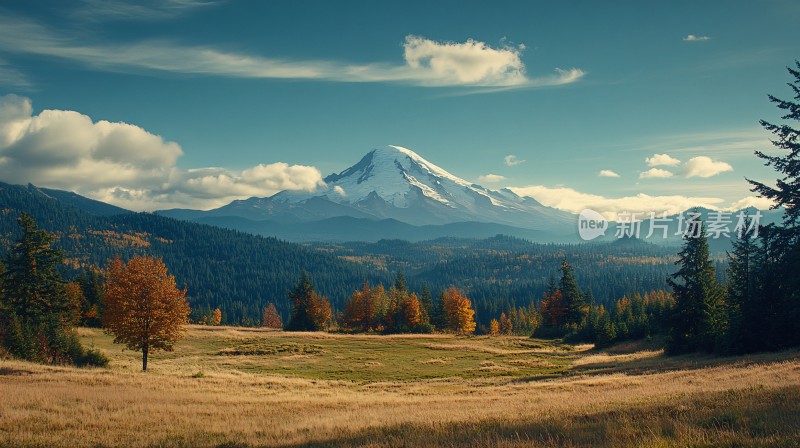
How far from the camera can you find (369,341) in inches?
2874

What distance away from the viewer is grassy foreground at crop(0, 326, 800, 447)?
10.7 meters

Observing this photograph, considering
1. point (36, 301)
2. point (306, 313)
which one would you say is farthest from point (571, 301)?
point (36, 301)

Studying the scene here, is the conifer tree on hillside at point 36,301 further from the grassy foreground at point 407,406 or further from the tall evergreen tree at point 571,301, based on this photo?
the tall evergreen tree at point 571,301

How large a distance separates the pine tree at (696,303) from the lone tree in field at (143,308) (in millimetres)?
44541

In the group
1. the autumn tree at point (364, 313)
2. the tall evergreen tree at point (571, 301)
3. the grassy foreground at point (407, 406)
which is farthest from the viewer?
the autumn tree at point (364, 313)

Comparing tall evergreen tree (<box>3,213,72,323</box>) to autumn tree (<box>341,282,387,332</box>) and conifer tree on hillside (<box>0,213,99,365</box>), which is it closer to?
conifer tree on hillside (<box>0,213,99,365</box>)

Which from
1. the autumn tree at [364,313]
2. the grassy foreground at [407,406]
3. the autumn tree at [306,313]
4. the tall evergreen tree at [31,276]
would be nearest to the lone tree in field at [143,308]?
the grassy foreground at [407,406]

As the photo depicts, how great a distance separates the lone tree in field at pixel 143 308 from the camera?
118ft

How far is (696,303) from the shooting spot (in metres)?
44.4

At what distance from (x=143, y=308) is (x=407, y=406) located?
25302 millimetres

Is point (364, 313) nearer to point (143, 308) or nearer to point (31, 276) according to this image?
point (31, 276)

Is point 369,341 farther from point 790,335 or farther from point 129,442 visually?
point 129,442

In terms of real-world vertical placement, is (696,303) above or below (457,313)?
above

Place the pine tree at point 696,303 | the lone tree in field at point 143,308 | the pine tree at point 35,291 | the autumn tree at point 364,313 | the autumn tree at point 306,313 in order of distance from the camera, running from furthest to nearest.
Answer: the autumn tree at point 364,313 < the autumn tree at point 306,313 < the pine tree at point 696,303 < the pine tree at point 35,291 < the lone tree in field at point 143,308
